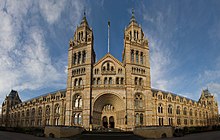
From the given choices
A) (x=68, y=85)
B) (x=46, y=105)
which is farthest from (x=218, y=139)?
(x=46, y=105)

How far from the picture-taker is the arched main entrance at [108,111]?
164 feet

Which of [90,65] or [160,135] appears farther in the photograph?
[90,65]

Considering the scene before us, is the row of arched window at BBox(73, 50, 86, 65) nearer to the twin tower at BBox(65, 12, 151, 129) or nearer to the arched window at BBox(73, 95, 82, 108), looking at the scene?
the twin tower at BBox(65, 12, 151, 129)

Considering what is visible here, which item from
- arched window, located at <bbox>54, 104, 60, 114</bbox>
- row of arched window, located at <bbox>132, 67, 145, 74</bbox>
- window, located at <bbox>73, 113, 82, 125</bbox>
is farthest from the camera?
arched window, located at <bbox>54, 104, 60, 114</bbox>

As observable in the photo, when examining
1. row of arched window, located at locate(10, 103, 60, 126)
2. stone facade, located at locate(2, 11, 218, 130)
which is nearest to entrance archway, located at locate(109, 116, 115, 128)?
stone facade, located at locate(2, 11, 218, 130)

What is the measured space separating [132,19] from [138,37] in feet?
23.6

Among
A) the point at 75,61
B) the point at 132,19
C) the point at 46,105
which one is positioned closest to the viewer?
the point at 75,61

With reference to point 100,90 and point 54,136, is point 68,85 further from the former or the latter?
point 54,136

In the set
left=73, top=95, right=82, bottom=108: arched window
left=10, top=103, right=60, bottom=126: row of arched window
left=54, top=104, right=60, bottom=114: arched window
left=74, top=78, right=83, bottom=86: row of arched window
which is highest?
left=74, top=78, right=83, bottom=86: row of arched window

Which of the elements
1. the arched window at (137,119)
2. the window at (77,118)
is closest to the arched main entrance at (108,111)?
the arched window at (137,119)

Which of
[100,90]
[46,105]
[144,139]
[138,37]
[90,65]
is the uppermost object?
[138,37]

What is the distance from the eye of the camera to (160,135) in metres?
36.8

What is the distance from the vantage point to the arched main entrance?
49938 mm

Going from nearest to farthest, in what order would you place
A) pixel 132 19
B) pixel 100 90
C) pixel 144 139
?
1. pixel 144 139
2. pixel 100 90
3. pixel 132 19
